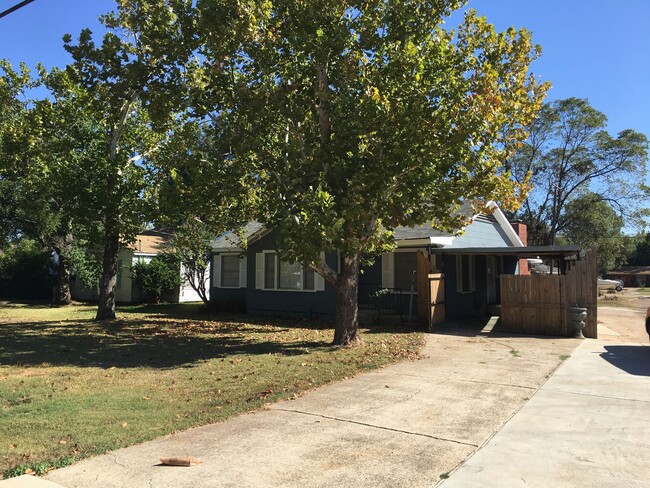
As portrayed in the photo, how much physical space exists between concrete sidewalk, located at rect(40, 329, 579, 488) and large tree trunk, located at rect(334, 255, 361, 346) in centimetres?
292

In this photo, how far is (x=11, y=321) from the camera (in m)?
17.0

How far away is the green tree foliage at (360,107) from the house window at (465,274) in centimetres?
663

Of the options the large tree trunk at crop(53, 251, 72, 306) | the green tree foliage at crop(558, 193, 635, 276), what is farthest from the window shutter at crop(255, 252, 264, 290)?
the green tree foliage at crop(558, 193, 635, 276)

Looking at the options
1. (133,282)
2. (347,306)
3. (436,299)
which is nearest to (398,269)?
(436,299)

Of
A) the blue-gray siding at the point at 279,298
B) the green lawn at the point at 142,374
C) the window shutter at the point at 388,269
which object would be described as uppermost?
the window shutter at the point at 388,269

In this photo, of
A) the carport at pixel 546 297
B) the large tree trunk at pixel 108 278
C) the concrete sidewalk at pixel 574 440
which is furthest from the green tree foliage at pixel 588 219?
the concrete sidewalk at pixel 574 440

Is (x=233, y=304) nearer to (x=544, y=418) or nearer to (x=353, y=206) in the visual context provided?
(x=353, y=206)

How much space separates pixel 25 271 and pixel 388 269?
2424 centimetres

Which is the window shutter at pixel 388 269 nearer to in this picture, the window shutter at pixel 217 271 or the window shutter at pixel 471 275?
the window shutter at pixel 471 275

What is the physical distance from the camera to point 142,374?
861 centimetres

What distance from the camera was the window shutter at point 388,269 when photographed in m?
16.2

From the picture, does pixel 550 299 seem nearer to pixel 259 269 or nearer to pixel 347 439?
pixel 347 439

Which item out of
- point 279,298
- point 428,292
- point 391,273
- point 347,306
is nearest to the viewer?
point 347,306

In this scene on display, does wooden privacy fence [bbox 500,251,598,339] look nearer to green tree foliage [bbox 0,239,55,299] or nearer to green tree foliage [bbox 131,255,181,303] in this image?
green tree foliage [bbox 131,255,181,303]
